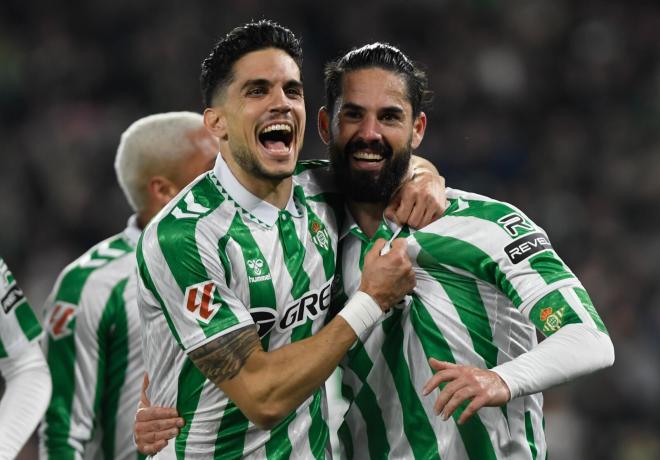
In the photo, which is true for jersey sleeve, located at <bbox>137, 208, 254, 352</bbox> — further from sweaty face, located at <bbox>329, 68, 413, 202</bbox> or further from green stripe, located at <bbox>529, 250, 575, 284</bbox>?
green stripe, located at <bbox>529, 250, 575, 284</bbox>

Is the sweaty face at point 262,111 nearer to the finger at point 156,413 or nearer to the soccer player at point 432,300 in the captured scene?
the soccer player at point 432,300

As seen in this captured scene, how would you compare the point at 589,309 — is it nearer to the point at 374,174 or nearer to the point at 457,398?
the point at 457,398

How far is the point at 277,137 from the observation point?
3553 millimetres

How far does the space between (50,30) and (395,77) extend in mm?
8087

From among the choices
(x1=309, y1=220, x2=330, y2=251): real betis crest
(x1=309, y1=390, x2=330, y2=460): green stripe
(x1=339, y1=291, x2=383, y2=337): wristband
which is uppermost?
(x1=309, y1=220, x2=330, y2=251): real betis crest

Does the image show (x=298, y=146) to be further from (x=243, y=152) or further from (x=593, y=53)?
(x=593, y=53)

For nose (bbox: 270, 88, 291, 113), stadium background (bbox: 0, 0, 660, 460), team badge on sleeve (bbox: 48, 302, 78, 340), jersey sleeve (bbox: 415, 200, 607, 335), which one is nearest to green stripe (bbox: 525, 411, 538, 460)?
jersey sleeve (bbox: 415, 200, 607, 335)

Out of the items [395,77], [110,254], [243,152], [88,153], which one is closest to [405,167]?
[395,77]

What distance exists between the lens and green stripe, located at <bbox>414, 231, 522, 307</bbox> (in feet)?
11.1

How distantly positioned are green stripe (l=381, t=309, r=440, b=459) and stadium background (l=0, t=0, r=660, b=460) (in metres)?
5.06

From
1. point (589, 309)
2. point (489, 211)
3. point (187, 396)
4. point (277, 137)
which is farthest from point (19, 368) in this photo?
point (589, 309)

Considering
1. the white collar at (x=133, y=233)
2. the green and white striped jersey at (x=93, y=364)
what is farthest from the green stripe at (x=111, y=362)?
the white collar at (x=133, y=233)

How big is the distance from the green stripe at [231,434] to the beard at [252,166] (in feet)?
2.34

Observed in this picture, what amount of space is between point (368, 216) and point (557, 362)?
96cm
